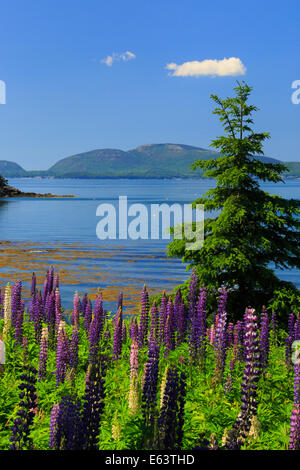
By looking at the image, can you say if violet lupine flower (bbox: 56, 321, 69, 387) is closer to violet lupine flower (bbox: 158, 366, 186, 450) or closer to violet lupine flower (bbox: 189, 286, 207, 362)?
violet lupine flower (bbox: 189, 286, 207, 362)

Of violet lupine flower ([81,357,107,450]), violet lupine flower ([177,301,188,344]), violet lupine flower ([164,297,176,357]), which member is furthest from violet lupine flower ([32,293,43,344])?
violet lupine flower ([81,357,107,450])

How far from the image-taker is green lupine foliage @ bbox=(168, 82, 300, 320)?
14.8 m

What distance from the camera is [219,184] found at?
15805mm

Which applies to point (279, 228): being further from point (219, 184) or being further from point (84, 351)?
point (84, 351)

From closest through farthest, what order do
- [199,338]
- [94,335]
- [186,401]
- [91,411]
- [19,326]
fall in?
[91,411] → [186,401] → [94,335] → [199,338] → [19,326]

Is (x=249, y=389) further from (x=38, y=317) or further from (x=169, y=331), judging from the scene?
(x=38, y=317)

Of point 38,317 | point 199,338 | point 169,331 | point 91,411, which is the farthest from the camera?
point 38,317

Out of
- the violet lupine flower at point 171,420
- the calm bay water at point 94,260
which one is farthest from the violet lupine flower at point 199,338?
the calm bay water at point 94,260

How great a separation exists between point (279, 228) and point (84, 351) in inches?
328

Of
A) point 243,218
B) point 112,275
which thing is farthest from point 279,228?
point 112,275

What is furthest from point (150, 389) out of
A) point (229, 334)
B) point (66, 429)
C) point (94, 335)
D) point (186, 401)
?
point (229, 334)

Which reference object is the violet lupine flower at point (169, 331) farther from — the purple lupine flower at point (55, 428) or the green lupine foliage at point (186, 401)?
the purple lupine flower at point (55, 428)

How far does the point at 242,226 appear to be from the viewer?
15367 mm

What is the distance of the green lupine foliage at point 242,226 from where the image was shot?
14.8 metres
